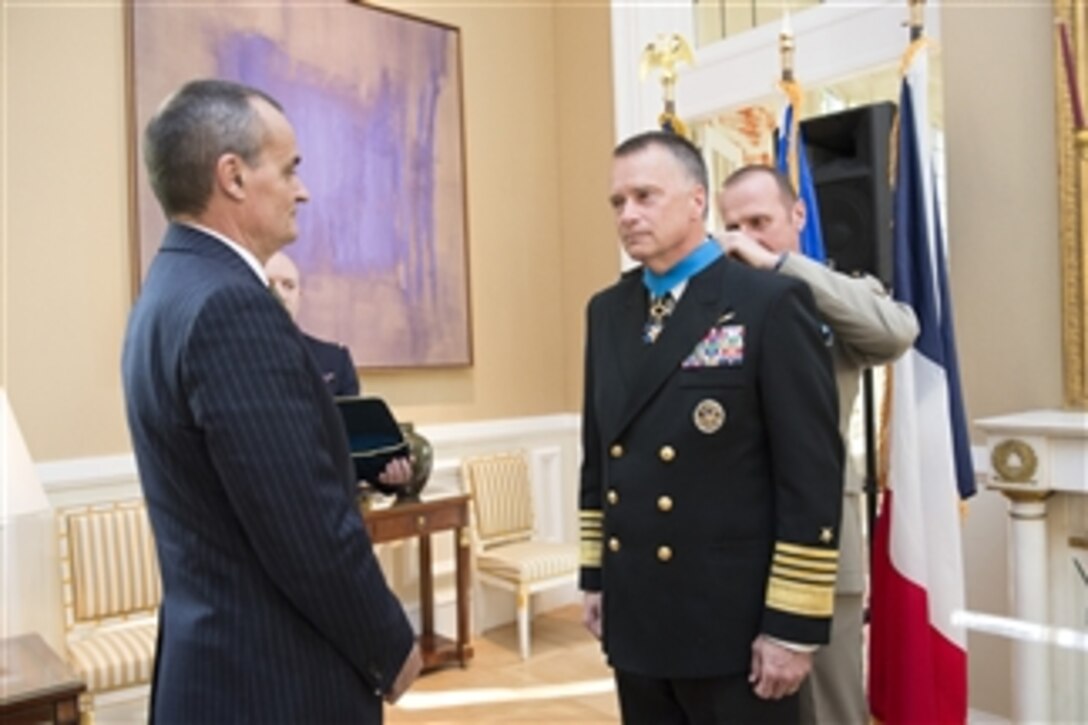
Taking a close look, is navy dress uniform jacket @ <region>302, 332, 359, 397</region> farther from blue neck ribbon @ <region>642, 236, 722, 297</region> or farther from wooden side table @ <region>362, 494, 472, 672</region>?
blue neck ribbon @ <region>642, 236, 722, 297</region>

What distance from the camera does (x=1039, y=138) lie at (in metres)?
2.89

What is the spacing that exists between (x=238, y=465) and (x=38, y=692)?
51.0 inches

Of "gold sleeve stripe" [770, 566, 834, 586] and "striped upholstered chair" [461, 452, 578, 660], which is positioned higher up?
"gold sleeve stripe" [770, 566, 834, 586]

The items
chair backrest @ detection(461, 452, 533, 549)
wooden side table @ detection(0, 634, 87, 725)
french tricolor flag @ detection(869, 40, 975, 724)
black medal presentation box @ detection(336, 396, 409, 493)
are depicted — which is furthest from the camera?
chair backrest @ detection(461, 452, 533, 549)

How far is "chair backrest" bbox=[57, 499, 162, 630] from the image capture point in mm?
3240

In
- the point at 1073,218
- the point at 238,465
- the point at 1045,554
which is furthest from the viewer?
the point at 1073,218

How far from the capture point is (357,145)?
4.20m

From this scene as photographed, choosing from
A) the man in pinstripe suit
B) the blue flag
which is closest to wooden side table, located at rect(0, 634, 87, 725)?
the man in pinstripe suit

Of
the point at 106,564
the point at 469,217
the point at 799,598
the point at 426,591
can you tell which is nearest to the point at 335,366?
the point at 106,564

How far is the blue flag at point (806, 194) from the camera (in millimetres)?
2904

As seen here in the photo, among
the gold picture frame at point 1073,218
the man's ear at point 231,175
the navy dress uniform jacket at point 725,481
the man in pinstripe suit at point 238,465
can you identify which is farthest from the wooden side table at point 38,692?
the gold picture frame at point 1073,218

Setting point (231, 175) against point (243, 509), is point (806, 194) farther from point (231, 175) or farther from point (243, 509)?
point (243, 509)

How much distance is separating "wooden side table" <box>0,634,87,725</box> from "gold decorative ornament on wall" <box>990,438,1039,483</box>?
2514 mm

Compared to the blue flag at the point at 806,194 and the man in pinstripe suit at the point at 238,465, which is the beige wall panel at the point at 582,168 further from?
the man in pinstripe suit at the point at 238,465
